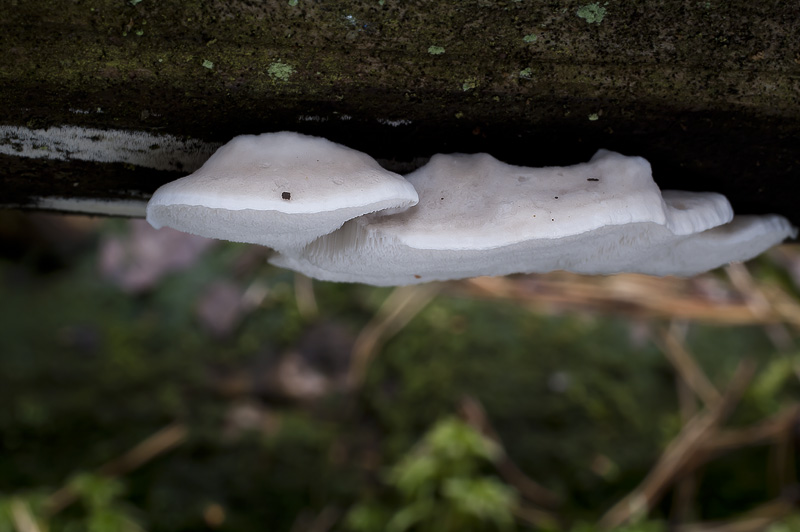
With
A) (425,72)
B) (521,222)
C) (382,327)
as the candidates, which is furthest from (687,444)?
(425,72)

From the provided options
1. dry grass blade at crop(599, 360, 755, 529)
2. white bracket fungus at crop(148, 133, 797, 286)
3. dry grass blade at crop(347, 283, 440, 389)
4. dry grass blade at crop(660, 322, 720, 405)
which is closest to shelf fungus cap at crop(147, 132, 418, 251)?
white bracket fungus at crop(148, 133, 797, 286)

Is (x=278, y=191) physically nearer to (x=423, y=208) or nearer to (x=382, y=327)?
(x=423, y=208)

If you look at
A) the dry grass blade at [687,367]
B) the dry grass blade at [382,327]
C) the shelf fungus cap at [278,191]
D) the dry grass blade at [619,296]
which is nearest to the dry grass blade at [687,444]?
the dry grass blade at [687,367]

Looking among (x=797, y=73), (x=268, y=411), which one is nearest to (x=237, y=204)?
(x=797, y=73)

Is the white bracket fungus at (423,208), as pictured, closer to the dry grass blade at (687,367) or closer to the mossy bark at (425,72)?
the mossy bark at (425,72)

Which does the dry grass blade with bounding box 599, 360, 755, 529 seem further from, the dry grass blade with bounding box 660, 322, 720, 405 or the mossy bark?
the mossy bark

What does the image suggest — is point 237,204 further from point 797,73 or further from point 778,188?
point 778,188
